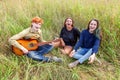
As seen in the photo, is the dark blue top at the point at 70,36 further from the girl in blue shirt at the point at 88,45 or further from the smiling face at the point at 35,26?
the smiling face at the point at 35,26

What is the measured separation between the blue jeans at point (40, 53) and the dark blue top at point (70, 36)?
1.16ft

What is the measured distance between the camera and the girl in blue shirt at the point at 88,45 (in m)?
5.02

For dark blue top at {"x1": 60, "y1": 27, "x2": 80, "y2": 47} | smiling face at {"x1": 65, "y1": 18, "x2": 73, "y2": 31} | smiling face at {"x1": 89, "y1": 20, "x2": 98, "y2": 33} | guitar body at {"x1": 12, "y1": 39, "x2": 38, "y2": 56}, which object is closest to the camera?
guitar body at {"x1": 12, "y1": 39, "x2": 38, "y2": 56}

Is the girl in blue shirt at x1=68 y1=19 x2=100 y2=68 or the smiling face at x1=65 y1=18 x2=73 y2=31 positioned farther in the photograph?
the smiling face at x1=65 y1=18 x2=73 y2=31

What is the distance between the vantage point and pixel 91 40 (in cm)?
518

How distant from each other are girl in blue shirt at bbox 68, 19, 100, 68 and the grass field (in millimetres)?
119

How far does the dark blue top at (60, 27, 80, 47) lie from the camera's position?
5.44 meters

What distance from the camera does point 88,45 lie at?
206 inches

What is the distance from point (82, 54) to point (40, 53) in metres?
0.67

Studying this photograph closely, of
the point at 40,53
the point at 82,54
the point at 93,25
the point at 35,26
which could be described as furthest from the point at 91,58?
the point at 35,26

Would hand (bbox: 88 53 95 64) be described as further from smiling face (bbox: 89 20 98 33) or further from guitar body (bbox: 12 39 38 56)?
guitar body (bbox: 12 39 38 56)

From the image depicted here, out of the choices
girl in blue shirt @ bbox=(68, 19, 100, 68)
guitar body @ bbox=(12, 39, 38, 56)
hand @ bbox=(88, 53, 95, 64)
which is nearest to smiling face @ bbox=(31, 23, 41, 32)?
guitar body @ bbox=(12, 39, 38, 56)

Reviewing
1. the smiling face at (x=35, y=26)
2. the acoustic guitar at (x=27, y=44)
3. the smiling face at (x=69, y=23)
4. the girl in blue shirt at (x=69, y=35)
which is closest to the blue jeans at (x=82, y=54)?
the girl in blue shirt at (x=69, y=35)

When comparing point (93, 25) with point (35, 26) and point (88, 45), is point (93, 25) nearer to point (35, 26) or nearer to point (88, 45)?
point (88, 45)
